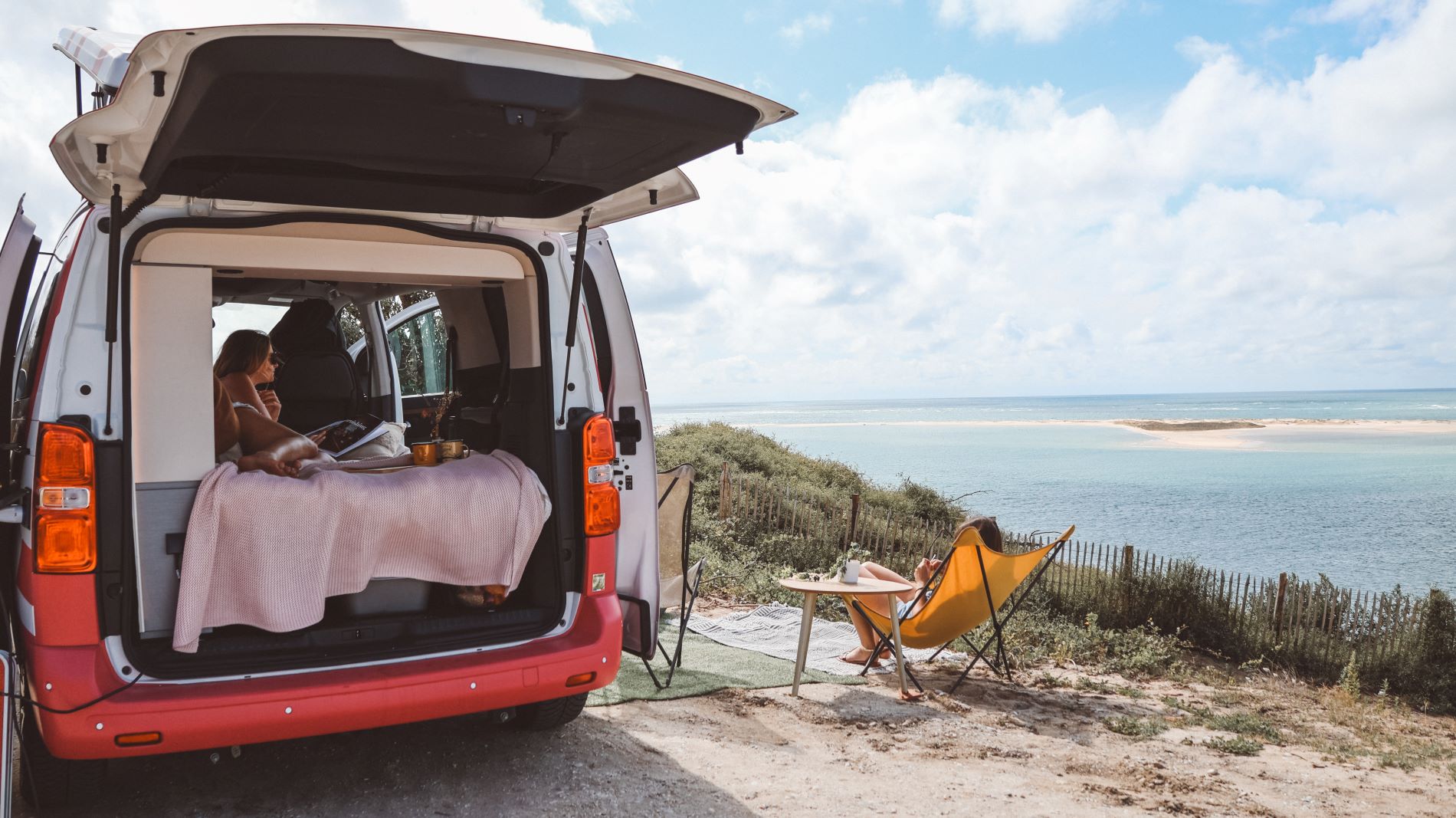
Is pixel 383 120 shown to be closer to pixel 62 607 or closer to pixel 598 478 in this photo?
pixel 598 478

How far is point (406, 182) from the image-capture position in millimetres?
3275

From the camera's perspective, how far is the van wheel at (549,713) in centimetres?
399

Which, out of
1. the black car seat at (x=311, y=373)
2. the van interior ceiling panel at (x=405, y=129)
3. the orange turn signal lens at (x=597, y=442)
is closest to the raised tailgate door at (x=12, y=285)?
the van interior ceiling panel at (x=405, y=129)

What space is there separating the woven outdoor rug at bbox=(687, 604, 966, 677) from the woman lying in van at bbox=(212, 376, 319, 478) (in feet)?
11.3

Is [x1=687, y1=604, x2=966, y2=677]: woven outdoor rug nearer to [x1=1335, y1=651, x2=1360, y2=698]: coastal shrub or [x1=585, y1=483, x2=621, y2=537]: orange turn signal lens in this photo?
[x1=585, y1=483, x2=621, y2=537]: orange turn signal lens

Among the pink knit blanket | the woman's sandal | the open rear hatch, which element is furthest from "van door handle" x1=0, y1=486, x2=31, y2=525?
the woman's sandal

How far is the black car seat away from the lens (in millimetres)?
5266

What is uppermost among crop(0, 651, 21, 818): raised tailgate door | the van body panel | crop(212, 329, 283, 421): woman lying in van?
crop(212, 329, 283, 421): woman lying in van

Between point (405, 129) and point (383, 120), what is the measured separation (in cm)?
9

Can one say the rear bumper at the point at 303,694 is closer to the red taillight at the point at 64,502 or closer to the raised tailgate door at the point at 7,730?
the raised tailgate door at the point at 7,730

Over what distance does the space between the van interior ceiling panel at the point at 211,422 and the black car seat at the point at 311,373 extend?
1.61 m

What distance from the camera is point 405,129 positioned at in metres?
2.73

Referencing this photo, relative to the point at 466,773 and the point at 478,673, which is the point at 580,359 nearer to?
the point at 478,673

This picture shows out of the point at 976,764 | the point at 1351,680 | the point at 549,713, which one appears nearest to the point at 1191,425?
the point at 1351,680
